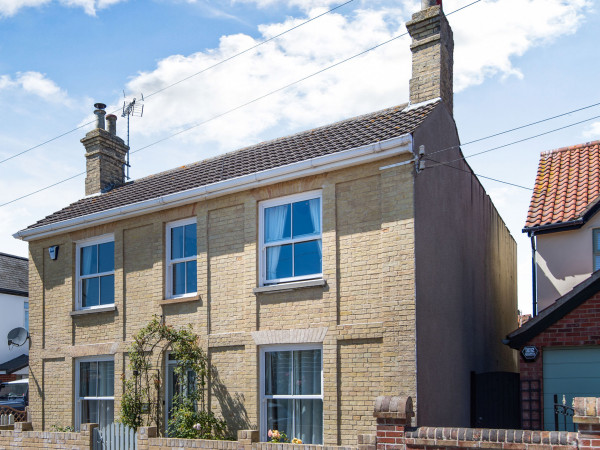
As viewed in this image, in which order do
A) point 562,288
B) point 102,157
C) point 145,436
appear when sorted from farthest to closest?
point 102,157 → point 562,288 → point 145,436

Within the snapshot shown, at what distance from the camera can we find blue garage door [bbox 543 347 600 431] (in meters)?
12.1

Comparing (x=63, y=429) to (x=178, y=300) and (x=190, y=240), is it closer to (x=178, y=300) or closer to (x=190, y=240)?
(x=178, y=300)

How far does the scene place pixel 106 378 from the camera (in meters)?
15.6

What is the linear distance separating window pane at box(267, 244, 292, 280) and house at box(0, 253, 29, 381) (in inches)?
797

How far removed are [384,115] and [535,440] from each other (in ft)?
26.8

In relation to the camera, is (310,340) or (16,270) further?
(16,270)

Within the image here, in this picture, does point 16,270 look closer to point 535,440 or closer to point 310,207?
point 310,207

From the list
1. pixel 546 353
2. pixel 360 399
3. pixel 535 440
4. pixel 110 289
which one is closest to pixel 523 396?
pixel 546 353

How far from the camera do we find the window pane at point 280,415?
1244cm

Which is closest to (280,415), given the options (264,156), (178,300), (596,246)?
(178,300)

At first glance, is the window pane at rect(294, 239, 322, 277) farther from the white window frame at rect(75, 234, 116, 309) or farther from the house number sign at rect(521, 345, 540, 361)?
the white window frame at rect(75, 234, 116, 309)

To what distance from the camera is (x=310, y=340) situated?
12109 millimetres

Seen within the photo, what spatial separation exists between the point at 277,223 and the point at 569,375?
5.96m

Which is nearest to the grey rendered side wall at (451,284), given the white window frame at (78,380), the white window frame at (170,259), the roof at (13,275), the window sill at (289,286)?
the window sill at (289,286)
